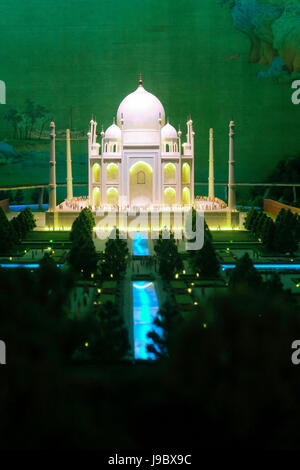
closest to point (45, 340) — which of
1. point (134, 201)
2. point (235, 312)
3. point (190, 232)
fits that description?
point (235, 312)

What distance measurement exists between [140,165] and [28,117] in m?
15.6

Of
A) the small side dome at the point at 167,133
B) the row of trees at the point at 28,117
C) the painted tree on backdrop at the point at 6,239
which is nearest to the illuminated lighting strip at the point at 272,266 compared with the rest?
the painted tree on backdrop at the point at 6,239

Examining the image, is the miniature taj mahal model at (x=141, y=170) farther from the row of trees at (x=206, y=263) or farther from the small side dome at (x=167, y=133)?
the row of trees at (x=206, y=263)

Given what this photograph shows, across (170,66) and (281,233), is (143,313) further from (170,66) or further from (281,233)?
(170,66)

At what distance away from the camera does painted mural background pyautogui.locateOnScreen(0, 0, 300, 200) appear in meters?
37.4

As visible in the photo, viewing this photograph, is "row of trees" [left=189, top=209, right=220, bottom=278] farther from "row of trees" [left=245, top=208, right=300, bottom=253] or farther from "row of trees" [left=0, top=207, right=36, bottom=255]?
"row of trees" [left=0, top=207, right=36, bottom=255]

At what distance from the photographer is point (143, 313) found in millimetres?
12234

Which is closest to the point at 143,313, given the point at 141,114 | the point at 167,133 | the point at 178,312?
the point at 178,312

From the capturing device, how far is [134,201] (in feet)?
85.1

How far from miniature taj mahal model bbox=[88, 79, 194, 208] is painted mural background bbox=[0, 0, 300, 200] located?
11.5 meters

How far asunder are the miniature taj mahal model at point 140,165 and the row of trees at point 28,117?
13.1m

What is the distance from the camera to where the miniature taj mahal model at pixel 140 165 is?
83.7 ft

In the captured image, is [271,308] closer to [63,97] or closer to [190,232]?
[190,232]

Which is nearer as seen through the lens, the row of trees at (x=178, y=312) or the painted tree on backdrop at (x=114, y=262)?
the row of trees at (x=178, y=312)
